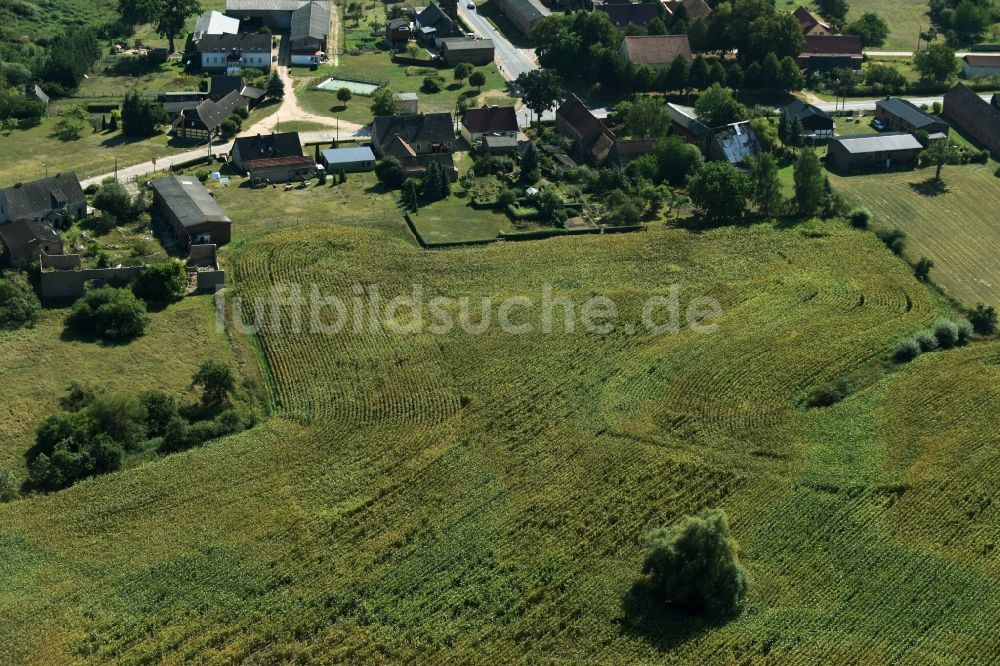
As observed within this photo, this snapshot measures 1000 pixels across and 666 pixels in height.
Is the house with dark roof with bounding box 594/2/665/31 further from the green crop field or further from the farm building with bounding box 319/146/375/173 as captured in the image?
the green crop field

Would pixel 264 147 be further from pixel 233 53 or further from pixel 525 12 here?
pixel 525 12

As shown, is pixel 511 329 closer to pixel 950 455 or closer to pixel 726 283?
pixel 726 283

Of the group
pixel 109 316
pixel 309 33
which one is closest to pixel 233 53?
pixel 309 33

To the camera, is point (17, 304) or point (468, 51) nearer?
point (17, 304)

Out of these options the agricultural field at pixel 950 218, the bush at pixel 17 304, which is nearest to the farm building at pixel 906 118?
the agricultural field at pixel 950 218

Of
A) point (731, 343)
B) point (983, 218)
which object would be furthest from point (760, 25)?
point (731, 343)

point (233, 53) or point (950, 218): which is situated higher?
point (233, 53)
